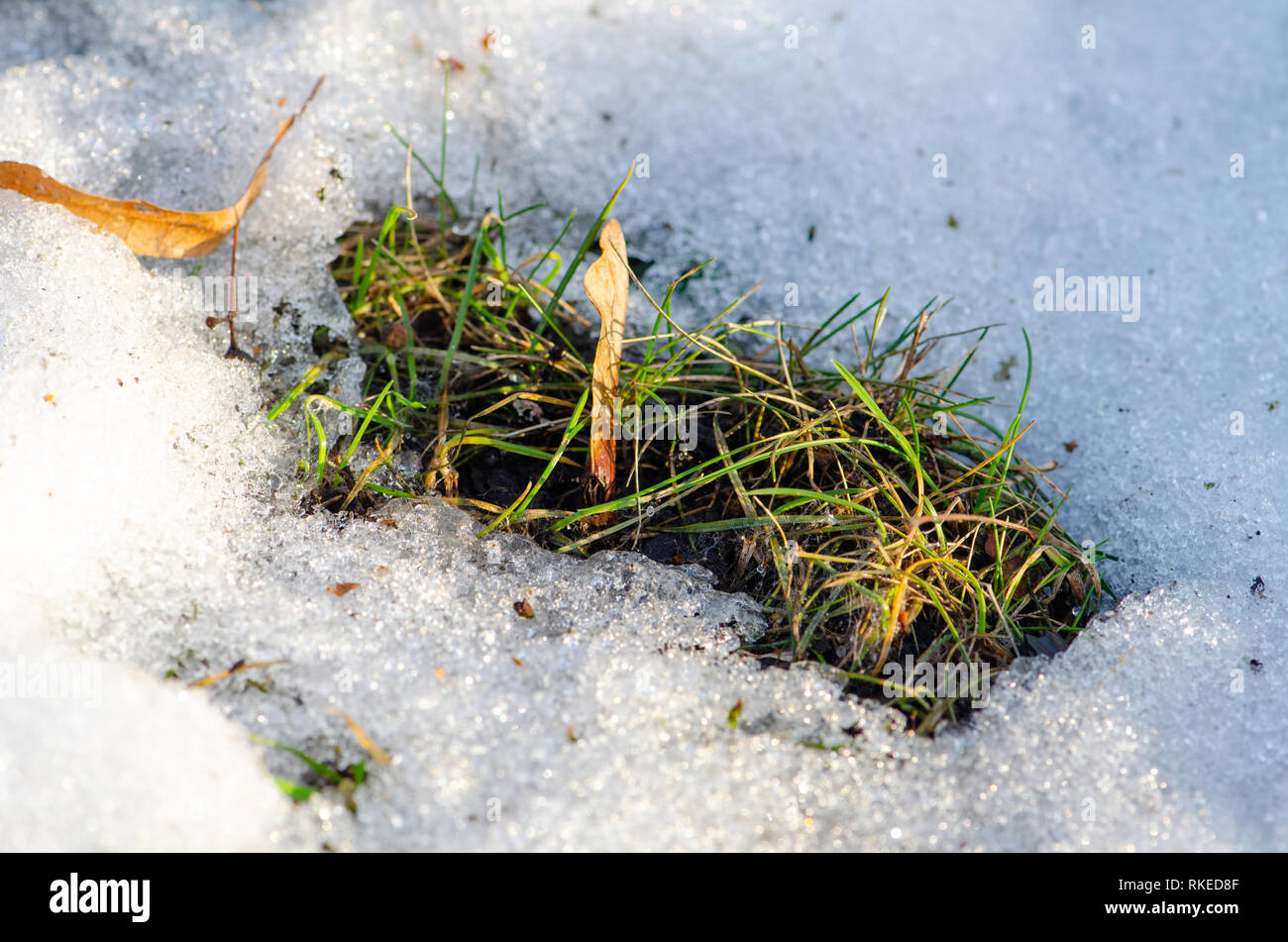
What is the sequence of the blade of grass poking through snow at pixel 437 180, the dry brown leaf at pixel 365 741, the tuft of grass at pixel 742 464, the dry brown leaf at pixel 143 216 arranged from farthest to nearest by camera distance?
the blade of grass poking through snow at pixel 437 180 → the dry brown leaf at pixel 143 216 → the tuft of grass at pixel 742 464 → the dry brown leaf at pixel 365 741

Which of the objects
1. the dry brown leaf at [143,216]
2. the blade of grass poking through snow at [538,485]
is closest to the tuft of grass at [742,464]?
the blade of grass poking through snow at [538,485]

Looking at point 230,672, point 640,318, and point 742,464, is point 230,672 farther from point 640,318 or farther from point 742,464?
point 640,318

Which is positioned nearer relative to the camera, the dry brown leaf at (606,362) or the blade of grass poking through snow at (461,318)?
the dry brown leaf at (606,362)

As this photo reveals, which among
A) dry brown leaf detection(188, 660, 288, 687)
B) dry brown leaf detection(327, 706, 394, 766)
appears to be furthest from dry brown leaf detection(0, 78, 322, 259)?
dry brown leaf detection(327, 706, 394, 766)

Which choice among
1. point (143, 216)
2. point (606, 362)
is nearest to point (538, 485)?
point (606, 362)

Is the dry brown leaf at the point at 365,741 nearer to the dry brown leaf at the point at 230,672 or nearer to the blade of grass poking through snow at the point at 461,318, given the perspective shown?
the dry brown leaf at the point at 230,672
